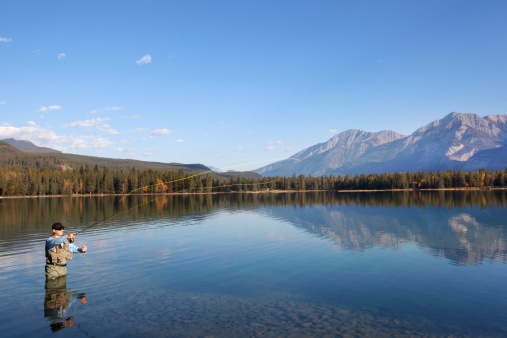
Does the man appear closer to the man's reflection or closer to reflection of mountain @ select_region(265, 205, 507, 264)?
the man's reflection

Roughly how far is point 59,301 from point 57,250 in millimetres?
2578

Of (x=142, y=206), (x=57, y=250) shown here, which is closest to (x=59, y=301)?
(x=57, y=250)

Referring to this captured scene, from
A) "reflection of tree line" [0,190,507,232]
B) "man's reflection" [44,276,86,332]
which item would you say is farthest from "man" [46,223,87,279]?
"reflection of tree line" [0,190,507,232]

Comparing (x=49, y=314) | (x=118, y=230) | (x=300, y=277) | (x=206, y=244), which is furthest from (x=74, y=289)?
(x=118, y=230)

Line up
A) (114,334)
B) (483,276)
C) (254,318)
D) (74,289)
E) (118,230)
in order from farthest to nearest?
1. (118,230)
2. (483,276)
3. (74,289)
4. (254,318)
5. (114,334)

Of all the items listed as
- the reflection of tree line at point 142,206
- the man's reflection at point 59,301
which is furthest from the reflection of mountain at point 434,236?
the reflection of tree line at point 142,206

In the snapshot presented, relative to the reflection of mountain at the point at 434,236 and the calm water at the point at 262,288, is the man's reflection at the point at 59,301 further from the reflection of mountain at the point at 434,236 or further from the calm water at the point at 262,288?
the reflection of mountain at the point at 434,236

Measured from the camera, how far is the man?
16.3 meters

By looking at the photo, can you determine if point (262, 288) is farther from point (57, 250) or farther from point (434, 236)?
point (434, 236)

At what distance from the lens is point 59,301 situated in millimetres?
15711

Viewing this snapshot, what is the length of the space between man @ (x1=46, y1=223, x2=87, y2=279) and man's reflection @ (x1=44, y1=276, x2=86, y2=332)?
710 millimetres

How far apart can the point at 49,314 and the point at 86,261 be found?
10974mm

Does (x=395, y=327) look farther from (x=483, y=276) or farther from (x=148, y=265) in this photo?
(x=148, y=265)

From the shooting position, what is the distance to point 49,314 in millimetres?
14172
